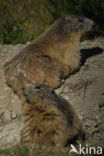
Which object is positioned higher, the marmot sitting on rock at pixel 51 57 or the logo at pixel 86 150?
the marmot sitting on rock at pixel 51 57

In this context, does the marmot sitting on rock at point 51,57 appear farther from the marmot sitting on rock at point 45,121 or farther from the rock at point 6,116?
the marmot sitting on rock at point 45,121

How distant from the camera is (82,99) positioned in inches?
237

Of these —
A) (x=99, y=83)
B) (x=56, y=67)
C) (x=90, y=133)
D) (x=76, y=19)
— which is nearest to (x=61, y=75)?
(x=56, y=67)

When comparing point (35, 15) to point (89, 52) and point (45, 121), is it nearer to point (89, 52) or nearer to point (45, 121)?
point (89, 52)

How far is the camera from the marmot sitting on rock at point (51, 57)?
6.39 meters

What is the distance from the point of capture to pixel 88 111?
562 centimetres

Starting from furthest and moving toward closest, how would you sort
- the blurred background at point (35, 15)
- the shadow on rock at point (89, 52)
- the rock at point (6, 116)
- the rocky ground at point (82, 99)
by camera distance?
1. the blurred background at point (35, 15)
2. the shadow on rock at point (89, 52)
3. the rock at point (6, 116)
4. the rocky ground at point (82, 99)

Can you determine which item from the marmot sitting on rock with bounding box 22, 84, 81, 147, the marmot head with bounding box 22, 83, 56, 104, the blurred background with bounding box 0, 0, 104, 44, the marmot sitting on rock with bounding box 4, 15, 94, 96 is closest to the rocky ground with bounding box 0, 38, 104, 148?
the marmot sitting on rock with bounding box 4, 15, 94, 96

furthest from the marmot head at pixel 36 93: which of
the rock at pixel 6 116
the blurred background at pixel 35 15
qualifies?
the blurred background at pixel 35 15

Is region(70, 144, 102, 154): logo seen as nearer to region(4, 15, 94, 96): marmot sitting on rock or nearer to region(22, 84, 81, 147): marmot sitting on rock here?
region(22, 84, 81, 147): marmot sitting on rock

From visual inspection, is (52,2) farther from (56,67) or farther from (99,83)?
(99,83)

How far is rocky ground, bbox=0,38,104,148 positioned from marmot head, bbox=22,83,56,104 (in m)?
0.67

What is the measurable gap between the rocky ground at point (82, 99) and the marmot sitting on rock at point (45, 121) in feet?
1.11

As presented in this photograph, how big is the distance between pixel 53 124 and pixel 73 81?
2113 mm
